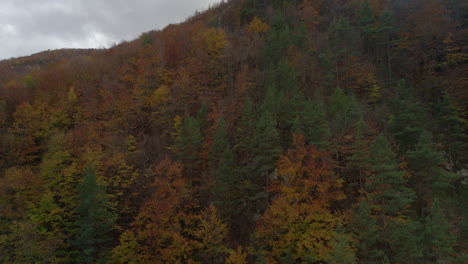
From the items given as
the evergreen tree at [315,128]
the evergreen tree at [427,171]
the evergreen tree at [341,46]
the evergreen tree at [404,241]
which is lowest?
the evergreen tree at [404,241]

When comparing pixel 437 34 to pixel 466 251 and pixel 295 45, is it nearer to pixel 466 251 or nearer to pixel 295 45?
pixel 295 45

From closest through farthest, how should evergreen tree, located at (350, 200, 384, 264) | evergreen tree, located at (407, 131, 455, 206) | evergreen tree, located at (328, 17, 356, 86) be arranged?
evergreen tree, located at (350, 200, 384, 264) → evergreen tree, located at (407, 131, 455, 206) → evergreen tree, located at (328, 17, 356, 86)

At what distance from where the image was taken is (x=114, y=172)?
35188mm

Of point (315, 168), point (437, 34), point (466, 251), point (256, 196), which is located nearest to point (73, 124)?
point (256, 196)

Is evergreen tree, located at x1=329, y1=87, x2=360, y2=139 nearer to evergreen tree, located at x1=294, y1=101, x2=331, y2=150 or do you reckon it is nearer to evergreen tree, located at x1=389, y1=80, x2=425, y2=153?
evergreen tree, located at x1=294, y1=101, x2=331, y2=150

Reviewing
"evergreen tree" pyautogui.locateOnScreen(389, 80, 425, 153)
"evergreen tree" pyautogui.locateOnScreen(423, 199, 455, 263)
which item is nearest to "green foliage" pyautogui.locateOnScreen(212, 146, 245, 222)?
"evergreen tree" pyautogui.locateOnScreen(423, 199, 455, 263)

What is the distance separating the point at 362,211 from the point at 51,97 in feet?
181

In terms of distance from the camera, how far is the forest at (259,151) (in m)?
23.0

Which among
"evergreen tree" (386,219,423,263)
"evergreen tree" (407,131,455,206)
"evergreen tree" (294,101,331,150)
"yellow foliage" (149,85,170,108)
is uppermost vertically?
"yellow foliage" (149,85,170,108)

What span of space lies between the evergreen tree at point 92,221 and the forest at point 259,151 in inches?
7.2

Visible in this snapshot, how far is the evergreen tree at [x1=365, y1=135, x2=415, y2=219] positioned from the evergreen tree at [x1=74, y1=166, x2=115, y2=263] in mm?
25484

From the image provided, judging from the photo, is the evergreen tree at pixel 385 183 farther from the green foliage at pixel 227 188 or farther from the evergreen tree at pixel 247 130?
the green foliage at pixel 227 188

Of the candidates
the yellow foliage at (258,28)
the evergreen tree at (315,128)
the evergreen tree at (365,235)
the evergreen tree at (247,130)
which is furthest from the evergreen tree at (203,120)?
the yellow foliage at (258,28)

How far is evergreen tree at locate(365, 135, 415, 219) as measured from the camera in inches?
865
